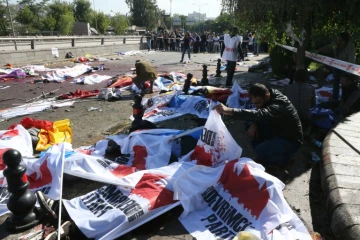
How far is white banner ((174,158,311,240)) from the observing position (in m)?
2.71

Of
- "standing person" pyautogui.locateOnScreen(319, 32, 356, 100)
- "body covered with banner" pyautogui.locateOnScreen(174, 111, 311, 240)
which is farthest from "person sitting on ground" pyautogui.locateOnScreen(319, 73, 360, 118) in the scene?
"body covered with banner" pyautogui.locateOnScreen(174, 111, 311, 240)

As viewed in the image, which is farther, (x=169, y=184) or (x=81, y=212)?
(x=169, y=184)

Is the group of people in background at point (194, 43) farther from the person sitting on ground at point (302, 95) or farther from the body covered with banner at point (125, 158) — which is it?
the body covered with banner at point (125, 158)

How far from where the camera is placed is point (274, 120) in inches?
146

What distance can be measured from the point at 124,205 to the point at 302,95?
11.4ft

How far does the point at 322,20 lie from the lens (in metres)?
6.26

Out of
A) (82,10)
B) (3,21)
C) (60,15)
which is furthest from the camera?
(82,10)

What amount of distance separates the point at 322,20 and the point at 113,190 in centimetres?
541

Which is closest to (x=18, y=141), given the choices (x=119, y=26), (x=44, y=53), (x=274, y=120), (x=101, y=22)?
(x=274, y=120)

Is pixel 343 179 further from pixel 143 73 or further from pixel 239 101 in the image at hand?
pixel 143 73

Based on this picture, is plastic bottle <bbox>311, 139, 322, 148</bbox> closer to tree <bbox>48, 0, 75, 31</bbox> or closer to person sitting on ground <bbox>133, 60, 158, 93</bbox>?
person sitting on ground <bbox>133, 60, 158, 93</bbox>

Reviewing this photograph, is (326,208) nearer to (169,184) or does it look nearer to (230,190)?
(230,190)

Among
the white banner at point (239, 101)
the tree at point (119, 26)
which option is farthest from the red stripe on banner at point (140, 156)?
the tree at point (119, 26)

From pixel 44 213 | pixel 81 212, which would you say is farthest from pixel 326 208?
pixel 44 213
